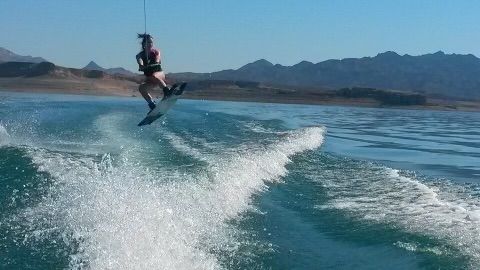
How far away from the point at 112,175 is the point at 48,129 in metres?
10.1

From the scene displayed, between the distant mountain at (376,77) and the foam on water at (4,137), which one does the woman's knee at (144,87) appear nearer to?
the foam on water at (4,137)

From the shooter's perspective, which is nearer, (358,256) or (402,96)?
(358,256)

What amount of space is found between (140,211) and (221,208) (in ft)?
6.84

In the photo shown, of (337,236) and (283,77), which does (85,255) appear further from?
(283,77)

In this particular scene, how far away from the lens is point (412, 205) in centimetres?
1220

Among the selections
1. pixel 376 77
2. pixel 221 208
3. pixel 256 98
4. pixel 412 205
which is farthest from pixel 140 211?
pixel 376 77

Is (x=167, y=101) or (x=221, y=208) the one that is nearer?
(x=221, y=208)

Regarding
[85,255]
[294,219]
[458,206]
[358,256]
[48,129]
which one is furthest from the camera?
[48,129]

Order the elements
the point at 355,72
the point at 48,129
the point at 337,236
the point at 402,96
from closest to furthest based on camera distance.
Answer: the point at 337,236 → the point at 48,129 → the point at 402,96 → the point at 355,72

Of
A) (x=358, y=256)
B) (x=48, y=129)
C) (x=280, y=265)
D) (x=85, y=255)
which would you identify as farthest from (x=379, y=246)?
(x=48, y=129)

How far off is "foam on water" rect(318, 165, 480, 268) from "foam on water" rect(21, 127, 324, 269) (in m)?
1.85

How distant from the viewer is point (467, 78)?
17688cm

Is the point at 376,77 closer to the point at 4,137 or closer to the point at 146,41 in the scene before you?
the point at 4,137

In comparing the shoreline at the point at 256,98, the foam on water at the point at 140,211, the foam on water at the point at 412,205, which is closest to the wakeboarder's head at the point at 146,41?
the foam on water at the point at 140,211
